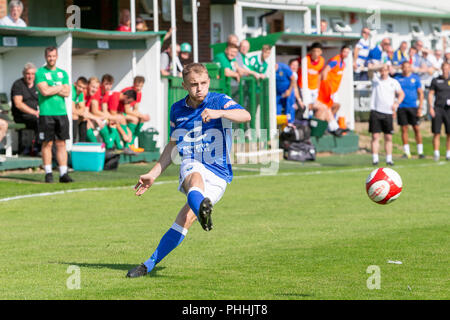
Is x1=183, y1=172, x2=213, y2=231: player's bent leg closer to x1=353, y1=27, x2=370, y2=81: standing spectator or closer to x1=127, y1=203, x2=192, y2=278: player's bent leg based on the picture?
x1=127, y1=203, x2=192, y2=278: player's bent leg

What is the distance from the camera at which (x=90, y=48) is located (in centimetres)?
2112

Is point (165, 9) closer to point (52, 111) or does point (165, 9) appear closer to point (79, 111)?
point (79, 111)

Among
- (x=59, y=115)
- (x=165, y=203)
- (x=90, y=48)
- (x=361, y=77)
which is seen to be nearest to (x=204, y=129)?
(x=165, y=203)

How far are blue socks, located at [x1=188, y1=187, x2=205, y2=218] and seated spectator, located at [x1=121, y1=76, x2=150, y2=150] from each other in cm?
1409

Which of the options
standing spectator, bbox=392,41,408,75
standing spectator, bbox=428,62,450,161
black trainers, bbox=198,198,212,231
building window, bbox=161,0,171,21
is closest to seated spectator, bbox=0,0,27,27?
building window, bbox=161,0,171,21

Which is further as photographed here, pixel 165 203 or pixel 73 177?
pixel 73 177

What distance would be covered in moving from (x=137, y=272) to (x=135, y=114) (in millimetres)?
14070

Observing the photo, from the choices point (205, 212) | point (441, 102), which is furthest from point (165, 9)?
point (205, 212)

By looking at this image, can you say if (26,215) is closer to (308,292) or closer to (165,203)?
(165,203)

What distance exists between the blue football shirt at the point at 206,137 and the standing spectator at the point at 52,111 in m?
8.82

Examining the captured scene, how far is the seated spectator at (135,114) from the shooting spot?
70.2ft

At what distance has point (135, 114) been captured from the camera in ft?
70.7

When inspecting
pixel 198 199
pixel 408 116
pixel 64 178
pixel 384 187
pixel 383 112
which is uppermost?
pixel 383 112

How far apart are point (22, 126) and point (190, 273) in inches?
447
